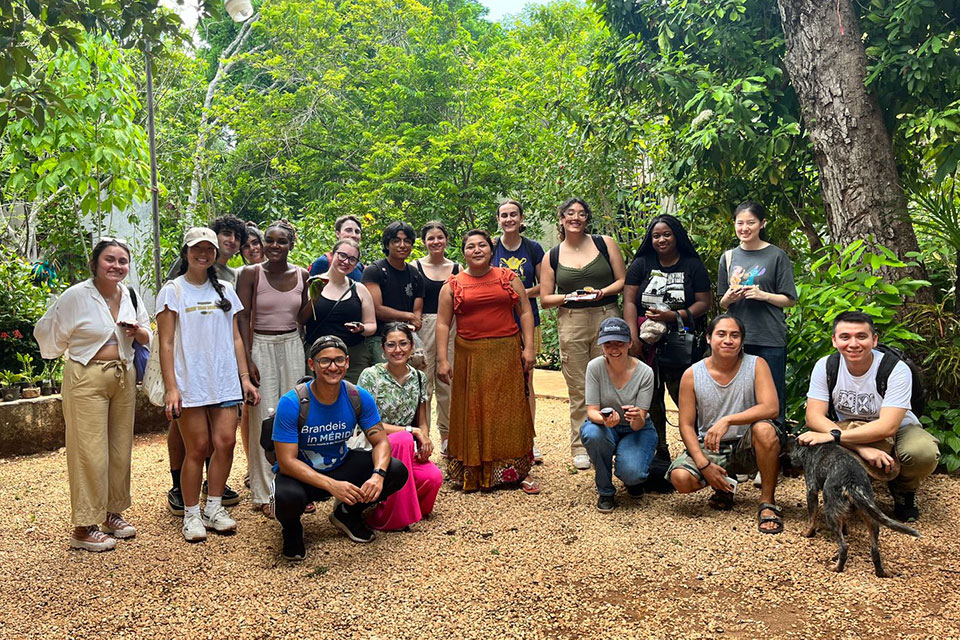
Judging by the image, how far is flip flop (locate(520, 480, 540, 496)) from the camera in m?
4.61

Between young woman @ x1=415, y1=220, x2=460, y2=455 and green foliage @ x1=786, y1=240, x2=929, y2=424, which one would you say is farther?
young woman @ x1=415, y1=220, x2=460, y2=455

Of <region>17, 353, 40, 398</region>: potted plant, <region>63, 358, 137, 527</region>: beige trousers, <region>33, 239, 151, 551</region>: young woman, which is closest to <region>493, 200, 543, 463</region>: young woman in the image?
<region>33, 239, 151, 551</region>: young woman

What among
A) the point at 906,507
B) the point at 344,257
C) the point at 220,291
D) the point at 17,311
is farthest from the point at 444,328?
the point at 17,311

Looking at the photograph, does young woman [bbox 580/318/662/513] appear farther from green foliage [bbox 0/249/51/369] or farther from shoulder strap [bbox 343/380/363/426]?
green foliage [bbox 0/249/51/369]

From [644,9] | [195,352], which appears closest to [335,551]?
[195,352]

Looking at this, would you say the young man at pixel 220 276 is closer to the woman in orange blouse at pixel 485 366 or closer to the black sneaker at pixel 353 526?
the black sneaker at pixel 353 526

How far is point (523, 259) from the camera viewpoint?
5234 mm

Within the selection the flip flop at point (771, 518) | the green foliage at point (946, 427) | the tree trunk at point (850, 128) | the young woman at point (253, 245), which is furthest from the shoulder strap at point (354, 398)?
the tree trunk at point (850, 128)

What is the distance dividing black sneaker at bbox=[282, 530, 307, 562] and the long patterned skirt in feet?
4.14

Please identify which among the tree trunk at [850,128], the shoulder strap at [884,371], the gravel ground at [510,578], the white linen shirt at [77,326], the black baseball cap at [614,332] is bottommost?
the gravel ground at [510,578]

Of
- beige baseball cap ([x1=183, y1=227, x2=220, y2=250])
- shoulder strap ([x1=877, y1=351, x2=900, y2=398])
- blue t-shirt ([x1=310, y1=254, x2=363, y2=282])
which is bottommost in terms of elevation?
shoulder strap ([x1=877, y1=351, x2=900, y2=398])

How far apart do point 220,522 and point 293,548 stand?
587 millimetres

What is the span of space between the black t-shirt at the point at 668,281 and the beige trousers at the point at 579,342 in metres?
0.26

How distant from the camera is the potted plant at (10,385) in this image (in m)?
6.20
